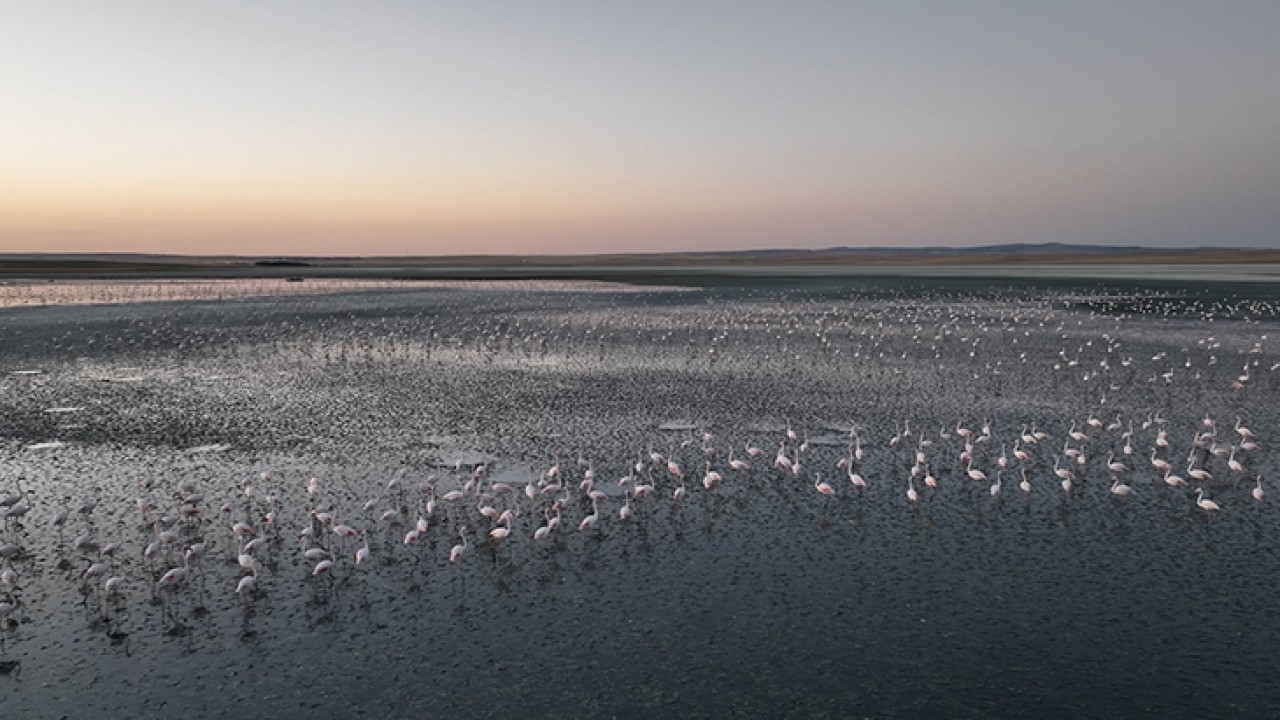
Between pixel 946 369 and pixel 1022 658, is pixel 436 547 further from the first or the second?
pixel 946 369

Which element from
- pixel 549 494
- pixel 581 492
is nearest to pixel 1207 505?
pixel 581 492

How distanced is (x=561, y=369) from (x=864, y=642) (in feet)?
91.1

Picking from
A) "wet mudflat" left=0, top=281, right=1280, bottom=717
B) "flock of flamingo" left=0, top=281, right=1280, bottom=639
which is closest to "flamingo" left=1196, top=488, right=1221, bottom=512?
"flock of flamingo" left=0, top=281, right=1280, bottom=639

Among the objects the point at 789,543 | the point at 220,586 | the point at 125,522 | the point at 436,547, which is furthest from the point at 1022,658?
the point at 125,522

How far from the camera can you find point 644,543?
17578 millimetres

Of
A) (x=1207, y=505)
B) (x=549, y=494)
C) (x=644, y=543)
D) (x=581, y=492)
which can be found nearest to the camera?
(x=644, y=543)

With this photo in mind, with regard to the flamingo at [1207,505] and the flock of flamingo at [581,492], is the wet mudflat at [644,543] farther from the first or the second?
the flamingo at [1207,505]

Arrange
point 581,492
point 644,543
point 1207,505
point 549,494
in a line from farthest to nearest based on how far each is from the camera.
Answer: point 581,492 < point 549,494 < point 1207,505 < point 644,543

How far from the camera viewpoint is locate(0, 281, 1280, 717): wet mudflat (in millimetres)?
12320

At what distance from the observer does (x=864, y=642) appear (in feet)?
44.0

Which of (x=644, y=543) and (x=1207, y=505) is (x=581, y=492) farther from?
(x=1207, y=505)

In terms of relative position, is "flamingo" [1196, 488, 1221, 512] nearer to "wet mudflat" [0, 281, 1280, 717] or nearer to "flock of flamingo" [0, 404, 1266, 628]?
"flock of flamingo" [0, 404, 1266, 628]

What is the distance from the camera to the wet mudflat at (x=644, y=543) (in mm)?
12320

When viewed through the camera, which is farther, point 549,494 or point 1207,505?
point 549,494
